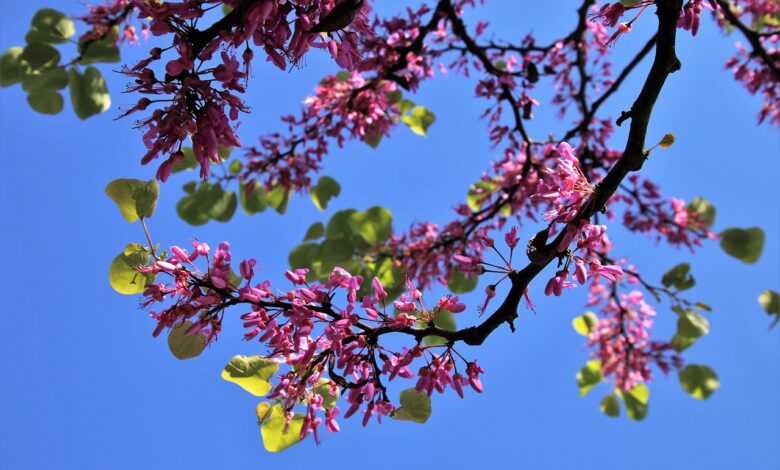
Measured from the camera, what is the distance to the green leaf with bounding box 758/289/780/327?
395cm

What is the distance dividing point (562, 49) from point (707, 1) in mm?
3310

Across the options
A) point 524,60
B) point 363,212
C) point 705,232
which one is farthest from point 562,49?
point 363,212

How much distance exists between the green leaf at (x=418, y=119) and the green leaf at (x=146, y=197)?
2586 mm

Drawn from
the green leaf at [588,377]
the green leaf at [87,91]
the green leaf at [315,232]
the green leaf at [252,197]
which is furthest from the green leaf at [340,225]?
the green leaf at [588,377]

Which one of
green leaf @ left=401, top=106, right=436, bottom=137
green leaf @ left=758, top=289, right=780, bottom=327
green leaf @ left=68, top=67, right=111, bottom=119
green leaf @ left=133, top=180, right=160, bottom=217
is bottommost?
green leaf @ left=133, top=180, right=160, bottom=217

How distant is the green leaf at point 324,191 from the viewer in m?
4.08

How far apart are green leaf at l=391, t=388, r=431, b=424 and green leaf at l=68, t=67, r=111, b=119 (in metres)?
2.21

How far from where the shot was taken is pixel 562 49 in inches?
193

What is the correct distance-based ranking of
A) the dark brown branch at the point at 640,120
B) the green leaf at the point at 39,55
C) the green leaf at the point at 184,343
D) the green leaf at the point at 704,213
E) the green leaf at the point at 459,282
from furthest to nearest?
the green leaf at the point at 704,213 → the green leaf at the point at 459,282 → the green leaf at the point at 39,55 → the green leaf at the point at 184,343 → the dark brown branch at the point at 640,120

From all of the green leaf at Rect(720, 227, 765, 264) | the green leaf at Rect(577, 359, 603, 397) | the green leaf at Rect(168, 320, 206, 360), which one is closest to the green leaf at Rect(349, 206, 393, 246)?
the green leaf at Rect(168, 320, 206, 360)

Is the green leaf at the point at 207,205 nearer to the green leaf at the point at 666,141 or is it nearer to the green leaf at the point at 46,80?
the green leaf at the point at 46,80

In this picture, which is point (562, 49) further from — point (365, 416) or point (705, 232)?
point (365, 416)

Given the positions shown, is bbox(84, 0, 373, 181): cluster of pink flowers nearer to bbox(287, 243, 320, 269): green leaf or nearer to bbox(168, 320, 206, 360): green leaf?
bbox(168, 320, 206, 360): green leaf

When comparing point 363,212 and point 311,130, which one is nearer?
point 363,212
